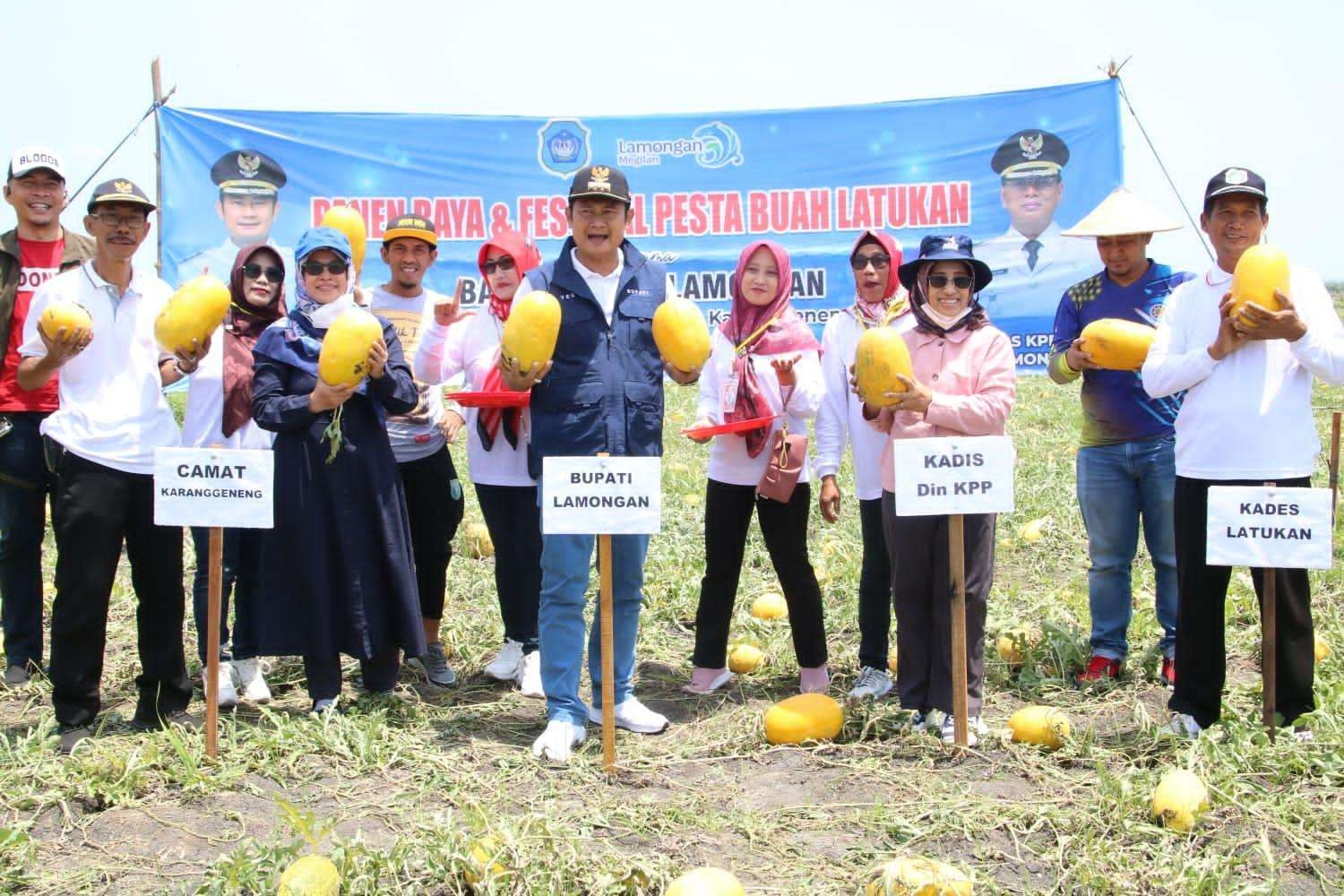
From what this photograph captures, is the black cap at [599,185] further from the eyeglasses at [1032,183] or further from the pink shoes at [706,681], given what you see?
the eyeglasses at [1032,183]

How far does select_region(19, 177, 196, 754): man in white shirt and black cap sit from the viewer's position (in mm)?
4516

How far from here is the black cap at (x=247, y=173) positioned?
40.6ft

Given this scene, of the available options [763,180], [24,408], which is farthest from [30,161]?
[763,180]

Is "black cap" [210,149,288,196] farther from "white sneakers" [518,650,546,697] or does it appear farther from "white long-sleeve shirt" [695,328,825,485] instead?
"white long-sleeve shirt" [695,328,825,485]

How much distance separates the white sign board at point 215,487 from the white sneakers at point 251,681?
118cm

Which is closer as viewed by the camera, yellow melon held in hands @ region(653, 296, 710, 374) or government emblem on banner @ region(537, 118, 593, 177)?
yellow melon held in hands @ region(653, 296, 710, 374)

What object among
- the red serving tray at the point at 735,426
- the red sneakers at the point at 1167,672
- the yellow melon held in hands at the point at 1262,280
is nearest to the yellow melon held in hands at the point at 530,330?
the red serving tray at the point at 735,426

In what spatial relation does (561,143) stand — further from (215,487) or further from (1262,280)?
(1262,280)

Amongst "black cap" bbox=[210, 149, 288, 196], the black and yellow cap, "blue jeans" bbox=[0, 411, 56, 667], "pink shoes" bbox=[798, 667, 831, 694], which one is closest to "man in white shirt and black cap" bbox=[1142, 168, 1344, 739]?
"pink shoes" bbox=[798, 667, 831, 694]

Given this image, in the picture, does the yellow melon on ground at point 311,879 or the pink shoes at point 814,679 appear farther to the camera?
the pink shoes at point 814,679

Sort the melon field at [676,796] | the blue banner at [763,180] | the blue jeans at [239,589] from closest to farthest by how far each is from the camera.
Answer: the melon field at [676,796] → the blue jeans at [239,589] → the blue banner at [763,180]

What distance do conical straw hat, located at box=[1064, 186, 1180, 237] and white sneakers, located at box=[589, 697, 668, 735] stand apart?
2.88m


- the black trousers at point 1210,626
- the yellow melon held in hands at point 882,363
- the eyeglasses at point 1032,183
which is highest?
the eyeglasses at point 1032,183

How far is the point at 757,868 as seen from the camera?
11.5ft
